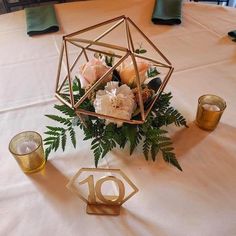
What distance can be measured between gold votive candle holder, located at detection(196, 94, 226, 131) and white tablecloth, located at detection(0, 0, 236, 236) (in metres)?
0.02

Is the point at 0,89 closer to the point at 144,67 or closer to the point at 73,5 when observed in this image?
the point at 144,67

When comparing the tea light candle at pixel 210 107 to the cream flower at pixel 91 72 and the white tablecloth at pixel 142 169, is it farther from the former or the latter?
the cream flower at pixel 91 72

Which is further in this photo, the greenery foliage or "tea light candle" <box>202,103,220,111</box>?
"tea light candle" <box>202,103,220,111</box>

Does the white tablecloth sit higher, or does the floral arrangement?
the floral arrangement

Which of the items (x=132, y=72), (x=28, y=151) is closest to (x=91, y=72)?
(x=132, y=72)

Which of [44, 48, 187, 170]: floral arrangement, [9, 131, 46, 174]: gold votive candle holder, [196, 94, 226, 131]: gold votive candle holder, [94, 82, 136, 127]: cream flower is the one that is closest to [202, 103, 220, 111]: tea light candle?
[196, 94, 226, 131]: gold votive candle holder

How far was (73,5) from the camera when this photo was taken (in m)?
1.33

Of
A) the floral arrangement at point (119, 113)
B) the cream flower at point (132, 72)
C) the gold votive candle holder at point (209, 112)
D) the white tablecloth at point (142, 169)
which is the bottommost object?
the white tablecloth at point (142, 169)

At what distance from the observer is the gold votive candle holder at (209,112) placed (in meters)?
0.65

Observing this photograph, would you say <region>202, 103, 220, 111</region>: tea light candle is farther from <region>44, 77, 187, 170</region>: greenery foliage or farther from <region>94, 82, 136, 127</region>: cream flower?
<region>94, 82, 136, 127</region>: cream flower

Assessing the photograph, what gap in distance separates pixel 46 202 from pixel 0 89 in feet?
1.61

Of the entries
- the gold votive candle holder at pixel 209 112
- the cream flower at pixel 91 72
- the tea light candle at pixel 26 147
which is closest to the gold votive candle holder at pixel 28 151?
the tea light candle at pixel 26 147

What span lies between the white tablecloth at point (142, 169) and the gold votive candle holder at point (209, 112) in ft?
0.07

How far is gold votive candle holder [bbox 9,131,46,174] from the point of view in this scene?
557mm
